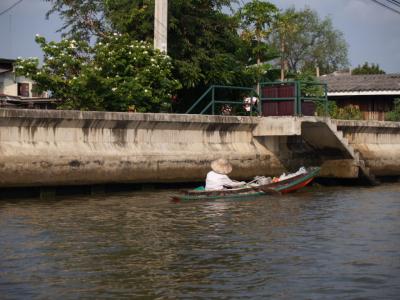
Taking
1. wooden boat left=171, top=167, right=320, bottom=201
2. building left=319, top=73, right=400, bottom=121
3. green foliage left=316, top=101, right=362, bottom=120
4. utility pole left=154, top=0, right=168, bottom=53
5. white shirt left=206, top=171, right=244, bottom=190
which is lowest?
wooden boat left=171, top=167, right=320, bottom=201

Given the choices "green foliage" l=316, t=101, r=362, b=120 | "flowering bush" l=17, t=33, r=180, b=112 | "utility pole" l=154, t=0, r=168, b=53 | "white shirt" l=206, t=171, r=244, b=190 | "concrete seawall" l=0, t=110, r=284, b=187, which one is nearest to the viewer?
"concrete seawall" l=0, t=110, r=284, b=187

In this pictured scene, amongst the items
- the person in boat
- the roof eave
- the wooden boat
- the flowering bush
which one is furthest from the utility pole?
the roof eave

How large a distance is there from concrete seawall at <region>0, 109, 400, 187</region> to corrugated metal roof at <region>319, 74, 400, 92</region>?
1282 centimetres

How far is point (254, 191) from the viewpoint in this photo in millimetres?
20516

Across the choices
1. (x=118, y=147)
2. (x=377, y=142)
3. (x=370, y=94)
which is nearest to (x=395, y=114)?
(x=370, y=94)

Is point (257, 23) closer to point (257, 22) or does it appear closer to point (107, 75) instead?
point (257, 22)

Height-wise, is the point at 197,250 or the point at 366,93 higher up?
the point at 366,93

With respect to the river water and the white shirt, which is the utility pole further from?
the river water

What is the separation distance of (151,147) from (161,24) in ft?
16.2

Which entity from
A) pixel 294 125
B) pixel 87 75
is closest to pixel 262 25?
pixel 294 125

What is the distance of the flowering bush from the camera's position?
22.9 metres

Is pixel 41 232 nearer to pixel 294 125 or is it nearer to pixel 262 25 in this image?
pixel 294 125

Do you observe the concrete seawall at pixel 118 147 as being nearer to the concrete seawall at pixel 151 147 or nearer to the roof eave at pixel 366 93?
the concrete seawall at pixel 151 147

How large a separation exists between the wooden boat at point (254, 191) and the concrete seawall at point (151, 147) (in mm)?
2104
